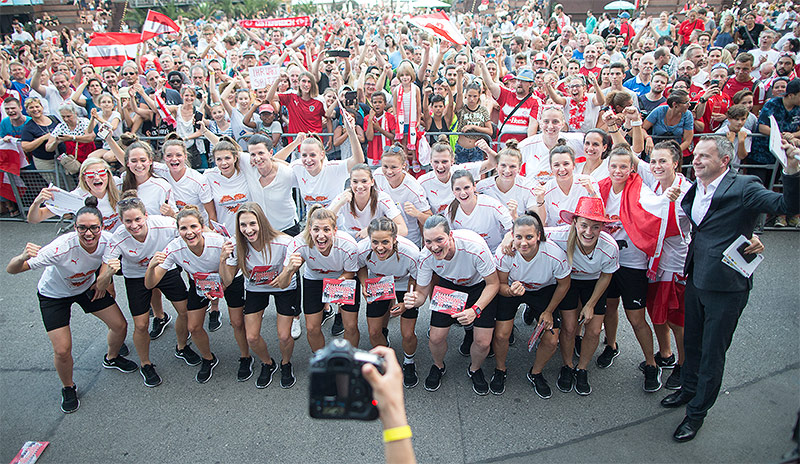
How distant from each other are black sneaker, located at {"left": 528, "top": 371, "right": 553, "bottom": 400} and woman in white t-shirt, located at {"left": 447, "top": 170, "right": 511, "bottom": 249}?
1.31m

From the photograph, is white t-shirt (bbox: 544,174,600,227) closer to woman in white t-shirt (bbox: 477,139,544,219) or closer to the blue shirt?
woman in white t-shirt (bbox: 477,139,544,219)

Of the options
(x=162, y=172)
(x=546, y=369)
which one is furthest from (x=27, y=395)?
(x=546, y=369)

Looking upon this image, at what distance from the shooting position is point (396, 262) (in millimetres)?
4512

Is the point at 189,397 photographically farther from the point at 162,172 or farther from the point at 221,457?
the point at 162,172

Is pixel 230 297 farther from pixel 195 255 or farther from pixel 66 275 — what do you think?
pixel 66 275

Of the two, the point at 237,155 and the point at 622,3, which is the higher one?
the point at 622,3

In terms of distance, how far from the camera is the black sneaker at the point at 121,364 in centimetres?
487

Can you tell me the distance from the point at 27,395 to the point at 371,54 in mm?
9639

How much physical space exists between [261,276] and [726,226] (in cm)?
355

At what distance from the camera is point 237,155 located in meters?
5.58

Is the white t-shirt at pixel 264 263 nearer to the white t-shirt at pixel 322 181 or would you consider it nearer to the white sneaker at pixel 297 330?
the white sneaker at pixel 297 330

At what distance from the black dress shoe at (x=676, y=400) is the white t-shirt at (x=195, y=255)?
3.92 m

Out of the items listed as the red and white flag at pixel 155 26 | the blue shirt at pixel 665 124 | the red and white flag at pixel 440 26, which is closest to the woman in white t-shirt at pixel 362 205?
the blue shirt at pixel 665 124

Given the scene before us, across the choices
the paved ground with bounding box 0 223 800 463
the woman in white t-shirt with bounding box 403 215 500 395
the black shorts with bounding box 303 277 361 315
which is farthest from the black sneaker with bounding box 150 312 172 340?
the woman in white t-shirt with bounding box 403 215 500 395
